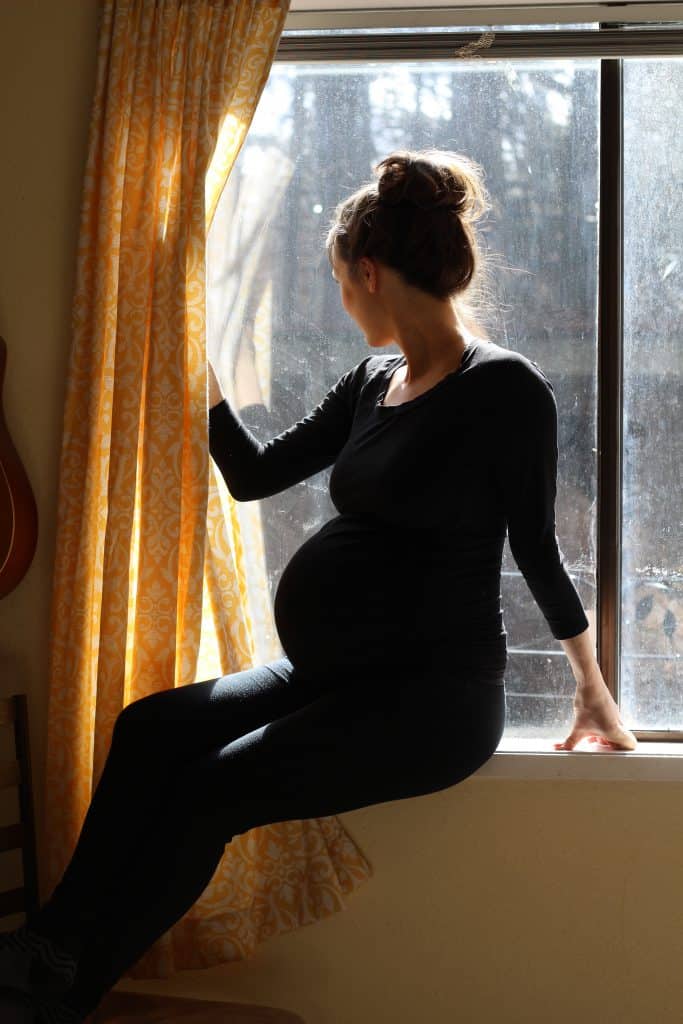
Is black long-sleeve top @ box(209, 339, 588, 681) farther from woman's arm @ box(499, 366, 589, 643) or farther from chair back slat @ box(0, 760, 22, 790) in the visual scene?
chair back slat @ box(0, 760, 22, 790)

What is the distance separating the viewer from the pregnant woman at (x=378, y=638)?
128 centimetres

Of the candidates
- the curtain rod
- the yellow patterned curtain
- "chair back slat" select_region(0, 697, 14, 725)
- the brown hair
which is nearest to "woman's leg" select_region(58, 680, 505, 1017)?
the yellow patterned curtain

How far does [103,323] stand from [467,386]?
2.22 feet

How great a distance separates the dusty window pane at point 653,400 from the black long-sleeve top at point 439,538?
1.33 ft

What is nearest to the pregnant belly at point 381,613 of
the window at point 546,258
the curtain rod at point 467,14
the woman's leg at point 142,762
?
the woman's leg at point 142,762

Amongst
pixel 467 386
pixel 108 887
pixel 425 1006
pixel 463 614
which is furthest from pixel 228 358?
pixel 425 1006

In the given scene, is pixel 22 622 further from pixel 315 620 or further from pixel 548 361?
pixel 548 361

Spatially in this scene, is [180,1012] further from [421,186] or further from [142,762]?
[421,186]

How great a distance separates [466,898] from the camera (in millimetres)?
1753

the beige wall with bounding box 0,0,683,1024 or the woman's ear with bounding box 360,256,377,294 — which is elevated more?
the woman's ear with bounding box 360,256,377,294

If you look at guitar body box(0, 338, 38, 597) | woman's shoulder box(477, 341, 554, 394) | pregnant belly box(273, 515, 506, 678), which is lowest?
pregnant belly box(273, 515, 506, 678)

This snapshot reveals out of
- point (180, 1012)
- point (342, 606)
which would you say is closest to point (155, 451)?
point (342, 606)

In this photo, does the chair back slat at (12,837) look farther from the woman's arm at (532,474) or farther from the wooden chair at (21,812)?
the woman's arm at (532,474)

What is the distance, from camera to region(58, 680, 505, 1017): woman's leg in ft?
4.14
